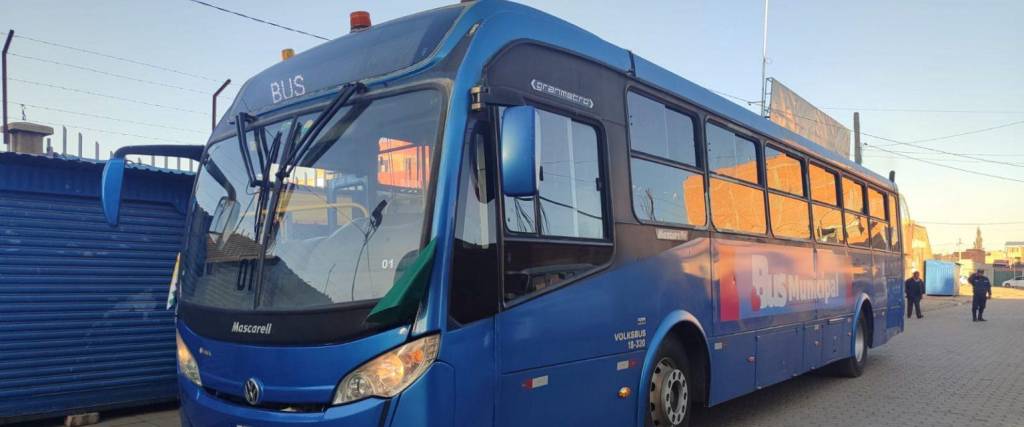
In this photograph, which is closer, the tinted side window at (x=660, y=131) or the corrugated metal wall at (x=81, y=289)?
the tinted side window at (x=660, y=131)

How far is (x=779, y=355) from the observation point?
286 inches

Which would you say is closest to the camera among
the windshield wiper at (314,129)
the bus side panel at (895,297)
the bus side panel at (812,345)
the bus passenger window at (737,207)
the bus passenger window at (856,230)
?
the windshield wiper at (314,129)

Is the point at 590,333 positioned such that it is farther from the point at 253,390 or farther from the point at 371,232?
the point at 253,390

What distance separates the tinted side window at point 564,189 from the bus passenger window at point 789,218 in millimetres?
3383

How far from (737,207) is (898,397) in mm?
3985

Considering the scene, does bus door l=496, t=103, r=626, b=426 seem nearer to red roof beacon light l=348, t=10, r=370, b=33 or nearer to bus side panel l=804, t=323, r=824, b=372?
red roof beacon light l=348, t=10, r=370, b=33

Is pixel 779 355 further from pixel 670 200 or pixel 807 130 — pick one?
pixel 807 130

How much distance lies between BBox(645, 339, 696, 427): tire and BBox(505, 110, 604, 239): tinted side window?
4.35 feet

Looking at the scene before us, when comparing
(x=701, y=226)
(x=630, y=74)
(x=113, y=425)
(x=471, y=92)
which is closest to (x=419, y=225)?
(x=471, y=92)

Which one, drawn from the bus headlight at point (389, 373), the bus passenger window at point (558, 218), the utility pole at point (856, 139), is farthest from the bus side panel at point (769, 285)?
the utility pole at point (856, 139)

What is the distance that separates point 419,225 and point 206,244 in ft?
5.43

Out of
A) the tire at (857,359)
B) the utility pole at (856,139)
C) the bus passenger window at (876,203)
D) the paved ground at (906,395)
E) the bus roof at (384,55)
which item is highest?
the utility pole at (856,139)

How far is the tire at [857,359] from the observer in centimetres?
985

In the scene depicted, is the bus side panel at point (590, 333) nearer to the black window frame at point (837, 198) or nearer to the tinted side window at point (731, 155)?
the tinted side window at point (731, 155)
